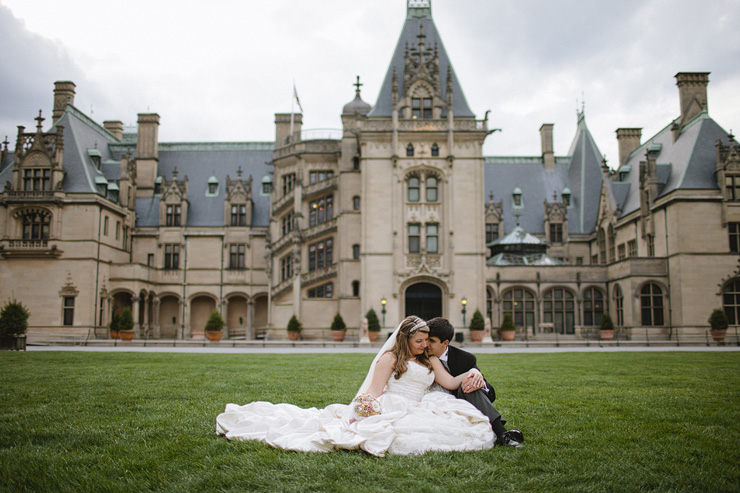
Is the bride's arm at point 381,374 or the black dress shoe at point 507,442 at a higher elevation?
the bride's arm at point 381,374

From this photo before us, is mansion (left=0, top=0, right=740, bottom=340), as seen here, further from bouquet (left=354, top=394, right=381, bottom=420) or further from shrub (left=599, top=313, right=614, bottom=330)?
bouquet (left=354, top=394, right=381, bottom=420)

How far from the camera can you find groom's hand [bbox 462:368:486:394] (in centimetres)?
741

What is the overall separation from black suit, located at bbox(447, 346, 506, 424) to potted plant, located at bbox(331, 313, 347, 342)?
2991cm

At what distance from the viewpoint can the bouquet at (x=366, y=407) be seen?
708 cm

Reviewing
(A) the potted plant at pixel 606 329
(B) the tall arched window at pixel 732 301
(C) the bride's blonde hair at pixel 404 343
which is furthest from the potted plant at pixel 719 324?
(C) the bride's blonde hair at pixel 404 343

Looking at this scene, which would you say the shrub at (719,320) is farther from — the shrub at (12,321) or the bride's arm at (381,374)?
the shrub at (12,321)

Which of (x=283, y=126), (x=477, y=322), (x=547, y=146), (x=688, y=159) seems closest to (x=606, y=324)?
(x=477, y=322)

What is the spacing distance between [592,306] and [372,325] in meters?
16.9

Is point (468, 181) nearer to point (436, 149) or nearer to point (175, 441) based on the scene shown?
point (436, 149)

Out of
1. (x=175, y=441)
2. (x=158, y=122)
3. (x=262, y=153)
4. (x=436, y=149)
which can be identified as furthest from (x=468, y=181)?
(x=175, y=441)

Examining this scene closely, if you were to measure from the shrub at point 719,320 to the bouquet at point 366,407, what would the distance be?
34.2 m

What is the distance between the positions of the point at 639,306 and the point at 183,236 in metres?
35.7

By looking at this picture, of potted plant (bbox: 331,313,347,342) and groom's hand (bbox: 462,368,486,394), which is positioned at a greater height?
groom's hand (bbox: 462,368,486,394)

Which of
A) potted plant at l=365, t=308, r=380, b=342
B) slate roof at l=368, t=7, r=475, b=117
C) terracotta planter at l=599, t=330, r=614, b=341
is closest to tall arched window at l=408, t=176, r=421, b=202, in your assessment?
slate roof at l=368, t=7, r=475, b=117
